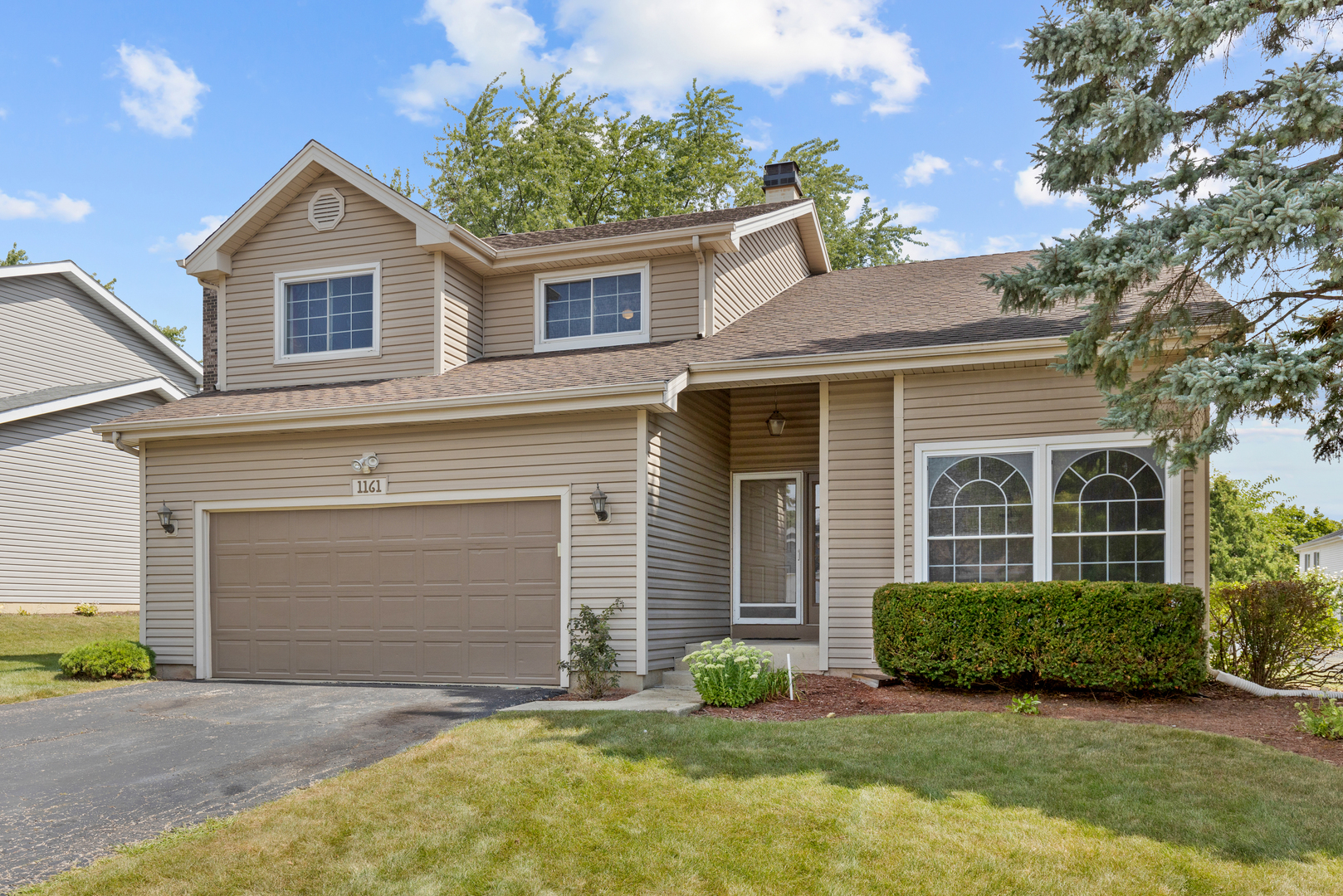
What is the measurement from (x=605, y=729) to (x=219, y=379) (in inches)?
343

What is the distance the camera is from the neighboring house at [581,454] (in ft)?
32.0

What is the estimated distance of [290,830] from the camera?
210 inches

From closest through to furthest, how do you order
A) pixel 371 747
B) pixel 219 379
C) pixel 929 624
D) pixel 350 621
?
pixel 371 747 → pixel 929 624 → pixel 350 621 → pixel 219 379

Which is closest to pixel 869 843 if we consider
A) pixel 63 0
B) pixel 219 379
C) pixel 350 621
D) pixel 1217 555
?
pixel 350 621

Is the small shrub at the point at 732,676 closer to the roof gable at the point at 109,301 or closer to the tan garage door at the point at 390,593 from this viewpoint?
the tan garage door at the point at 390,593

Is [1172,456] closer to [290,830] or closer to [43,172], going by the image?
[290,830]

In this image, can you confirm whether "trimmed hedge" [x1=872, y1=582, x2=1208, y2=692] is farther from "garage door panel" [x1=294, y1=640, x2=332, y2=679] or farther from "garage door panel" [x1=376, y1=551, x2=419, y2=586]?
"garage door panel" [x1=294, y1=640, x2=332, y2=679]

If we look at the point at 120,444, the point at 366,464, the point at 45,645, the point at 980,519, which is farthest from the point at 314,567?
the point at 980,519

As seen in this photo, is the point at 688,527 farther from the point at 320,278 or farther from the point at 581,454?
the point at 320,278

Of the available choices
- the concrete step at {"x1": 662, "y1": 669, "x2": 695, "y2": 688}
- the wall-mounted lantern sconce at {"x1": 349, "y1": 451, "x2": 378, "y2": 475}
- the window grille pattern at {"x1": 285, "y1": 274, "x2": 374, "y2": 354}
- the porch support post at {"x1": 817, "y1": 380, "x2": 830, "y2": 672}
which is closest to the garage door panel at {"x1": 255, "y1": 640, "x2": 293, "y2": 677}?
the wall-mounted lantern sconce at {"x1": 349, "y1": 451, "x2": 378, "y2": 475}

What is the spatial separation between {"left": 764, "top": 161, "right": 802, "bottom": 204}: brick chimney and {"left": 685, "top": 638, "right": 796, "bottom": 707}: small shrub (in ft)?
31.6

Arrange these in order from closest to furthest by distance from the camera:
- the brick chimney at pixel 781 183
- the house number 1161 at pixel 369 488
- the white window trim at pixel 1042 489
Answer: the white window trim at pixel 1042 489 → the house number 1161 at pixel 369 488 → the brick chimney at pixel 781 183

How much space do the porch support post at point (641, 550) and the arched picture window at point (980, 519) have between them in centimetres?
286

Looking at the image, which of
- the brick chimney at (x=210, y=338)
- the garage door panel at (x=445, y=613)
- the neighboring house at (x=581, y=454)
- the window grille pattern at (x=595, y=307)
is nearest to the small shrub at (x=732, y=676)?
the neighboring house at (x=581, y=454)
